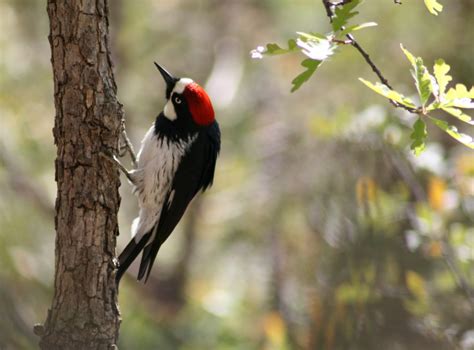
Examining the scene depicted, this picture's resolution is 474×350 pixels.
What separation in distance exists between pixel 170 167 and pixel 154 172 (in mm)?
104

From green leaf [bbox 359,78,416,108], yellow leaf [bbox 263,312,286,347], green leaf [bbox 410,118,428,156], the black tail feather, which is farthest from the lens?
yellow leaf [bbox 263,312,286,347]

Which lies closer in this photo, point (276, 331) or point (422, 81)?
point (422, 81)

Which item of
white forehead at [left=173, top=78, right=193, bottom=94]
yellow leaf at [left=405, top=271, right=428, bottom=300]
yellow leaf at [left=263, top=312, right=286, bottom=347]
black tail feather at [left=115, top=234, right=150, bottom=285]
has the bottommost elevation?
yellow leaf at [left=263, top=312, right=286, bottom=347]

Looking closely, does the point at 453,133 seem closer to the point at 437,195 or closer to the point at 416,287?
the point at 416,287

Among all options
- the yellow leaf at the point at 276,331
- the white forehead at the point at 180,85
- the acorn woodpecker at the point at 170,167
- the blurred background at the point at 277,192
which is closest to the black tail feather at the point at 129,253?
the acorn woodpecker at the point at 170,167

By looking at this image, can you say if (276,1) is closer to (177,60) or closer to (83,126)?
(177,60)

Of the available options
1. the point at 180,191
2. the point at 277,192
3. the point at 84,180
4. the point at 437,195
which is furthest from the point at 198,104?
the point at 277,192

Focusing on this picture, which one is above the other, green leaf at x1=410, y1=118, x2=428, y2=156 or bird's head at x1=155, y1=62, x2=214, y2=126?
green leaf at x1=410, y1=118, x2=428, y2=156

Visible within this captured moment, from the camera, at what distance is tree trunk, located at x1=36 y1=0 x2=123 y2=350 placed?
3.18m

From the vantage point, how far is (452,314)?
5660 mm

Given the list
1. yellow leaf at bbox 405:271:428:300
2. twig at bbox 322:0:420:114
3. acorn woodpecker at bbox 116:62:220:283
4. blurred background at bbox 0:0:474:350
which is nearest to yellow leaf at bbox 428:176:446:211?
blurred background at bbox 0:0:474:350

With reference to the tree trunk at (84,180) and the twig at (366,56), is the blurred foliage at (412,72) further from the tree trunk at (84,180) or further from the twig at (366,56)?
the tree trunk at (84,180)

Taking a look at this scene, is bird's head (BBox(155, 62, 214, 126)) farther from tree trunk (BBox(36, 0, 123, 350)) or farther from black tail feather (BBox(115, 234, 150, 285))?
tree trunk (BBox(36, 0, 123, 350))

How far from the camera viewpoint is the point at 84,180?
129 inches
